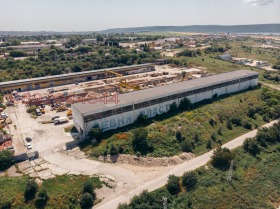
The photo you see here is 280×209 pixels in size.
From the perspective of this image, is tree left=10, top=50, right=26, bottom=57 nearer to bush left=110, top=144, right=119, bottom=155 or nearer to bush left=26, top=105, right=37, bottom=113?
bush left=26, top=105, right=37, bottom=113

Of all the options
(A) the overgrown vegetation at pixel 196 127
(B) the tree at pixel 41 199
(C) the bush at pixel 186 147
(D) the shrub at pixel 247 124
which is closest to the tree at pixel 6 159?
(B) the tree at pixel 41 199

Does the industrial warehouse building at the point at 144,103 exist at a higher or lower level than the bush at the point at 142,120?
higher

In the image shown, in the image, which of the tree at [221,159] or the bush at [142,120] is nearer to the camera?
the tree at [221,159]

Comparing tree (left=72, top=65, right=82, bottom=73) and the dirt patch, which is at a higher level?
tree (left=72, top=65, right=82, bottom=73)

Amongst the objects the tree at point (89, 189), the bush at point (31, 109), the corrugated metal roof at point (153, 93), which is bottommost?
the tree at point (89, 189)

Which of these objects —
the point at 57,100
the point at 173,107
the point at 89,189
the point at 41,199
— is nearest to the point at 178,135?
the point at 173,107

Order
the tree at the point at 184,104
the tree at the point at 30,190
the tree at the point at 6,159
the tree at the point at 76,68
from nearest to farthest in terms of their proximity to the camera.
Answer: the tree at the point at 30,190, the tree at the point at 6,159, the tree at the point at 184,104, the tree at the point at 76,68

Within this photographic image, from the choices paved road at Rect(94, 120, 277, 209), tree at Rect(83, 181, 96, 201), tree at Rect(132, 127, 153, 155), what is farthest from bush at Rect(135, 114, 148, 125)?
tree at Rect(83, 181, 96, 201)

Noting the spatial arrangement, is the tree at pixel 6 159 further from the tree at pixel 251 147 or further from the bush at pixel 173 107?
the tree at pixel 251 147
